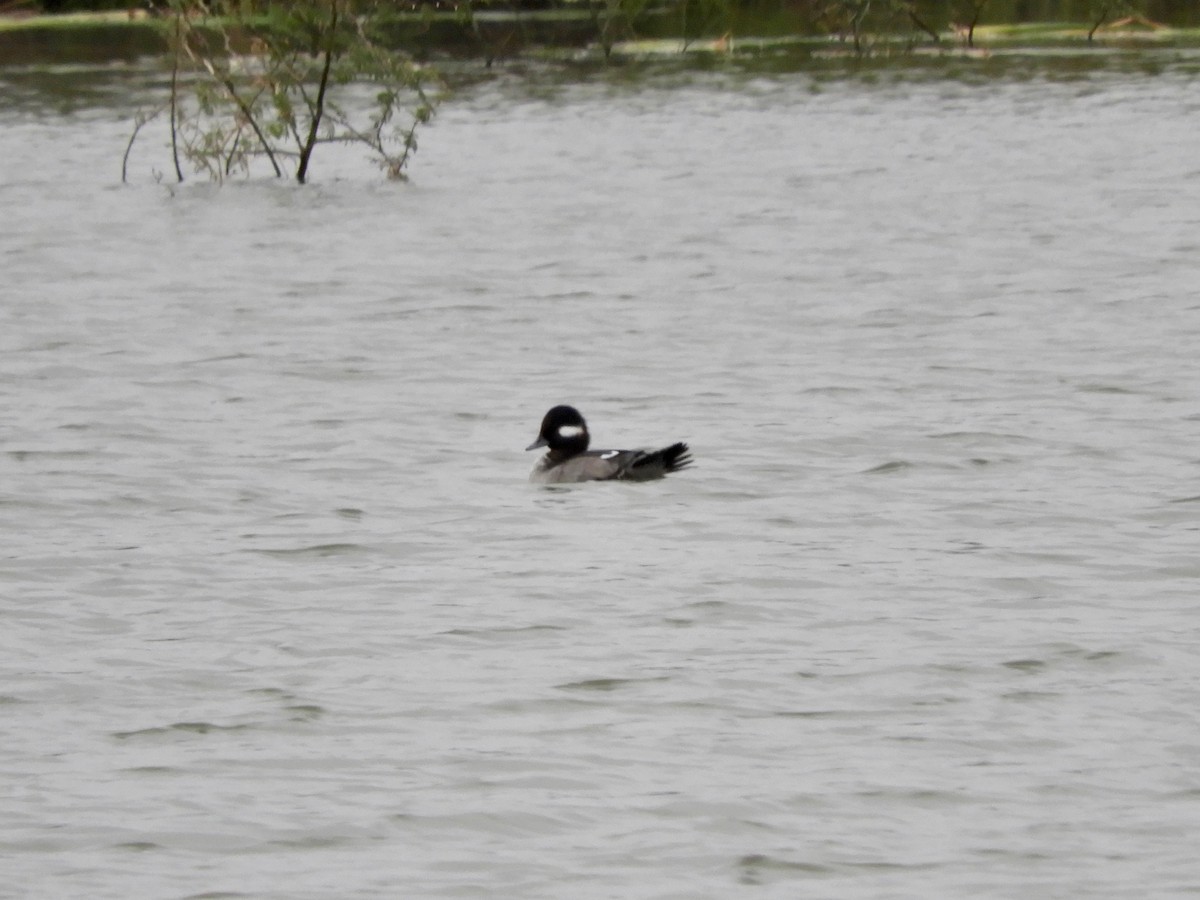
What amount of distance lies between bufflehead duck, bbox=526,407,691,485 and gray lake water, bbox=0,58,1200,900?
126mm

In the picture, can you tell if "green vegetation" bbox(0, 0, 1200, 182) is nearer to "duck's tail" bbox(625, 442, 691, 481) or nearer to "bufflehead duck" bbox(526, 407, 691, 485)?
"bufflehead duck" bbox(526, 407, 691, 485)

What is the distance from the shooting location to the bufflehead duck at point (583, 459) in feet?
A: 43.4

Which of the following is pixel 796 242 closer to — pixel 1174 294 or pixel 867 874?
pixel 1174 294

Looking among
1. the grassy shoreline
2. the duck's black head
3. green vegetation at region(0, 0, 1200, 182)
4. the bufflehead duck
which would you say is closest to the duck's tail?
the bufflehead duck

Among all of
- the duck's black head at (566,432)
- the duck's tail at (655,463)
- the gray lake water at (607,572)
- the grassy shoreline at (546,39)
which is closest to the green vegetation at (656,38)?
the grassy shoreline at (546,39)

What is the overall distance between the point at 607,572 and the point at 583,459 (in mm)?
2067

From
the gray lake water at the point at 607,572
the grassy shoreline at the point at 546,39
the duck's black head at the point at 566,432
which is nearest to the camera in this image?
the gray lake water at the point at 607,572

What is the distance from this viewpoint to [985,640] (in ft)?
32.4

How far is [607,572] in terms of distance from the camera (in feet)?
37.1

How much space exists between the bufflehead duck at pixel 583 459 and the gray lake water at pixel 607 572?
13 cm

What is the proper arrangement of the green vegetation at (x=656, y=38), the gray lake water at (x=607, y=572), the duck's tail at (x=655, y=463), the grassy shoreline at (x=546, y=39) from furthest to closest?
the grassy shoreline at (x=546, y=39), the green vegetation at (x=656, y=38), the duck's tail at (x=655, y=463), the gray lake water at (x=607, y=572)

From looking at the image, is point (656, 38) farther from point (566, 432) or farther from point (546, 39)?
point (566, 432)

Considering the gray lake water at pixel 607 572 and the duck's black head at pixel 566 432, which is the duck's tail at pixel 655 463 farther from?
the duck's black head at pixel 566 432

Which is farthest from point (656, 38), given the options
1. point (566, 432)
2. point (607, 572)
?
point (607, 572)
